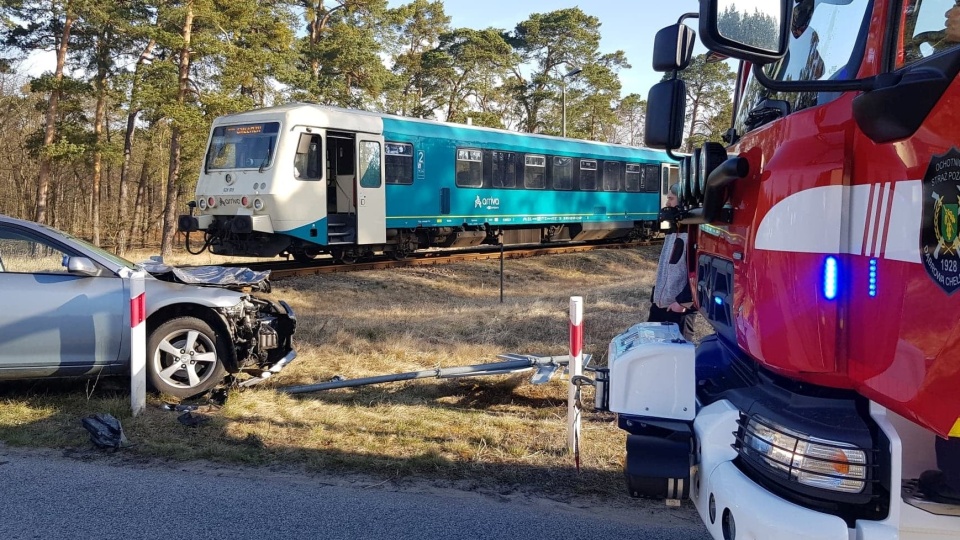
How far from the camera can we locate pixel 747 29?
7.56 feet

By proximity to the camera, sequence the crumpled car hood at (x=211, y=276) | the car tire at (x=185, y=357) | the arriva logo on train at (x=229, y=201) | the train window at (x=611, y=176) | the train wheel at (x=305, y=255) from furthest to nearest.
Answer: the train window at (x=611, y=176) → the train wheel at (x=305, y=255) → the arriva logo on train at (x=229, y=201) → the crumpled car hood at (x=211, y=276) → the car tire at (x=185, y=357)

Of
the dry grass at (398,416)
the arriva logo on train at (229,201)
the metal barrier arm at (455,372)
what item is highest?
the arriva logo on train at (229,201)

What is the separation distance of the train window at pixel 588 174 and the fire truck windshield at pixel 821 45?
17792 millimetres

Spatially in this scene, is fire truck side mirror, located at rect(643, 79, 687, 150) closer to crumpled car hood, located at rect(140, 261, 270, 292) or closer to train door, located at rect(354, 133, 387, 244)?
crumpled car hood, located at rect(140, 261, 270, 292)

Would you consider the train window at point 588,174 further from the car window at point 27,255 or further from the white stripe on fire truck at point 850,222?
the white stripe on fire truck at point 850,222

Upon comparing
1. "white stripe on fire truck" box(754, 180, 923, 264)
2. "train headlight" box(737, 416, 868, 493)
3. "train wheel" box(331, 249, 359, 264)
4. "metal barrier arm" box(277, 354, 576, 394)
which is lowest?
"metal barrier arm" box(277, 354, 576, 394)

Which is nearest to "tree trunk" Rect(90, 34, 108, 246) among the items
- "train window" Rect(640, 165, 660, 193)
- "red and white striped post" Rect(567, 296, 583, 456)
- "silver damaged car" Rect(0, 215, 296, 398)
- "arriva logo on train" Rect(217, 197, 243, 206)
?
"arriva logo on train" Rect(217, 197, 243, 206)

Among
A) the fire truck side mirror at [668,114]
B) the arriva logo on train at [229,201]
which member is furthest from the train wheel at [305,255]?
the fire truck side mirror at [668,114]

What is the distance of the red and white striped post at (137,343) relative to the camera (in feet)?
16.8

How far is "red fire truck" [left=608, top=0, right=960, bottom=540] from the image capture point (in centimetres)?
180

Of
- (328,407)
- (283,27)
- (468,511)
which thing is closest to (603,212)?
(283,27)

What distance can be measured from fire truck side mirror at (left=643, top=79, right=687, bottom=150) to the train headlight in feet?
4.56

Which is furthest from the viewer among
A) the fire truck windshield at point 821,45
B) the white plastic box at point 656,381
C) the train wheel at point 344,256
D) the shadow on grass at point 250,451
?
the train wheel at point 344,256

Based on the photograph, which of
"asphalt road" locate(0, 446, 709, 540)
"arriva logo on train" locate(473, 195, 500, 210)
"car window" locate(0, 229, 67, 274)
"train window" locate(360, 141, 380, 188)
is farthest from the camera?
"arriva logo on train" locate(473, 195, 500, 210)
